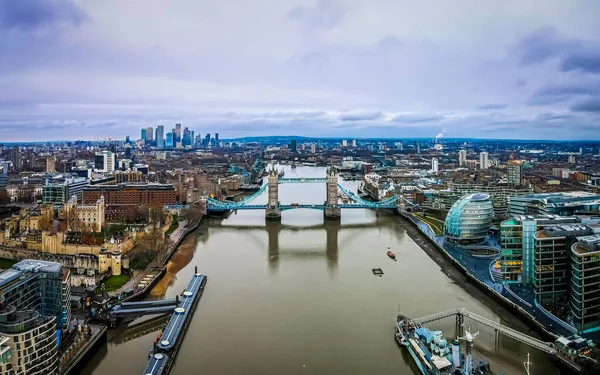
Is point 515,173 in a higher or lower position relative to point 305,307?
higher

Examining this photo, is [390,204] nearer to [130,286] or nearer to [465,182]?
[465,182]

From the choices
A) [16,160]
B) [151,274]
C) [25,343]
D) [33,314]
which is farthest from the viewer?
[16,160]

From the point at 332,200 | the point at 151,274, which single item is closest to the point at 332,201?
the point at 332,200

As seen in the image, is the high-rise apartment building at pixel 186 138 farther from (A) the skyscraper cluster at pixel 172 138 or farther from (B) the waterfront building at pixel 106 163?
(B) the waterfront building at pixel 106 163

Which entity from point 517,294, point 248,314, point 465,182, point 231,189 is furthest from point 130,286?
point 231,189

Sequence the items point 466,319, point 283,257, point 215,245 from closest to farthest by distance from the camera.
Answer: point 466,319 → point 283,257 → point 215,245

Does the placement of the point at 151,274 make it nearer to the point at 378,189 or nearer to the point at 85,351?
the point at 85,351

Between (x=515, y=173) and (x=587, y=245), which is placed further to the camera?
(x=515, y=173)

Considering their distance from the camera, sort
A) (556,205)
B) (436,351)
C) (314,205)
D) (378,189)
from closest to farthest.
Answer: (436,351) → (556,205) → (314,205) → (378,189)

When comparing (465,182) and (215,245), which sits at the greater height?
(465,182)
